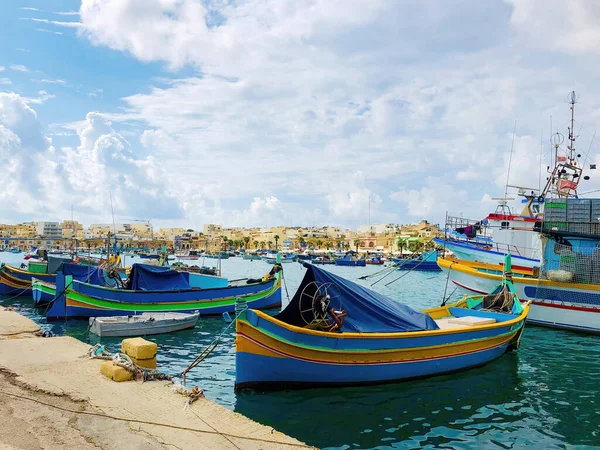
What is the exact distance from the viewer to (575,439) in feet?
32.1

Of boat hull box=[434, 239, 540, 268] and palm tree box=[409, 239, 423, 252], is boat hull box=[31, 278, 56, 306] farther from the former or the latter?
palm tree box=[409, 239, 423, 252]

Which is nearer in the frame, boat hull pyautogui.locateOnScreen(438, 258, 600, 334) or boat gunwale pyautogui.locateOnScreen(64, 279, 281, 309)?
boat hull pyautogui.locateOnScreen(438, 258, 600, 334)

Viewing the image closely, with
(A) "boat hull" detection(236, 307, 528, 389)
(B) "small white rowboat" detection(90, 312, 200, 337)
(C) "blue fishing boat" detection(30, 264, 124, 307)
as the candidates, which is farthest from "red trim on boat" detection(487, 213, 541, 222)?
(C) "blue fishing boat" detection(30, 264, 124, 307)

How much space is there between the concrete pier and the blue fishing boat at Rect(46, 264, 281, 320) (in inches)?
472

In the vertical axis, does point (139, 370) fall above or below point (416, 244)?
below

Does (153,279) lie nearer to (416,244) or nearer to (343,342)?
(343,342)

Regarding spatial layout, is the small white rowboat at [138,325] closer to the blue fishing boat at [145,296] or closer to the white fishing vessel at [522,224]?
the blue fishing boat at [145,296]

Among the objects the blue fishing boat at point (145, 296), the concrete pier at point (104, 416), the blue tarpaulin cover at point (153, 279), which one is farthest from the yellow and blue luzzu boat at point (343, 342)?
the blue tarpaulin cover at point (153, 279)

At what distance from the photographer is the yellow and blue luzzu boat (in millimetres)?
11156

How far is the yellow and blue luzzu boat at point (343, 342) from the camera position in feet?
36.6

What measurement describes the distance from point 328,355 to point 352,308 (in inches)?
63.7

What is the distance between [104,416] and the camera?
25.5ft

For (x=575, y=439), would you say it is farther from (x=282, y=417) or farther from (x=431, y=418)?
(x=282, y=417)

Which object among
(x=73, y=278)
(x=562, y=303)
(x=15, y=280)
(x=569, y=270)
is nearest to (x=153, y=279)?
(x=73, y=278)
